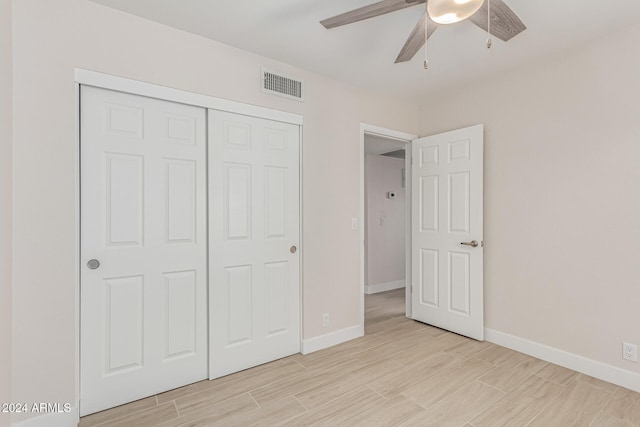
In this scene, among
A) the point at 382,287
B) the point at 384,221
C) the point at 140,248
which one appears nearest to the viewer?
the point at 140,248

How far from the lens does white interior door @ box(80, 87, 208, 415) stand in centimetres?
188

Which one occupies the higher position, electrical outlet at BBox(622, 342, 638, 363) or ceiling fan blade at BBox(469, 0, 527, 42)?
ceiling fan blade at BBox(469, 0, 527, 42)

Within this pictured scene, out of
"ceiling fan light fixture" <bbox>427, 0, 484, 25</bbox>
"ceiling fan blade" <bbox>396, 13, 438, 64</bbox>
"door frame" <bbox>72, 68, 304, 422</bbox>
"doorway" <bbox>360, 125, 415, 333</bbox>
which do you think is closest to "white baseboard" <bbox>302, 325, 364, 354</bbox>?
"door frame" <bbox>72, 68, 304, 422</bbox>

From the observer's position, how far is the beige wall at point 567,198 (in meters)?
2.19

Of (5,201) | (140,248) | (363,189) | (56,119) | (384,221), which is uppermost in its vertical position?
(56,119)

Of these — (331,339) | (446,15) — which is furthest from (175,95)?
(331,339)

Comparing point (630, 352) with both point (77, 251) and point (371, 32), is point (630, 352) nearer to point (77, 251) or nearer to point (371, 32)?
point (371, 32)

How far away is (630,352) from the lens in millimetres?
2162

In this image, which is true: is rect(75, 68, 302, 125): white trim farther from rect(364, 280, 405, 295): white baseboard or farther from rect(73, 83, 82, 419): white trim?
rect(364, 280, 405, 295): white baseboard

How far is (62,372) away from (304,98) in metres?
A: 2.58

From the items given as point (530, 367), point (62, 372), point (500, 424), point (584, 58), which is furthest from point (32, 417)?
point (584, 58)

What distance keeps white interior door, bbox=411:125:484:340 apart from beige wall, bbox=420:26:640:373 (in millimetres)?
134

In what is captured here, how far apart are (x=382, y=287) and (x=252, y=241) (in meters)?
3.27

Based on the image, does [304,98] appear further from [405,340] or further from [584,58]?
[405,340]
